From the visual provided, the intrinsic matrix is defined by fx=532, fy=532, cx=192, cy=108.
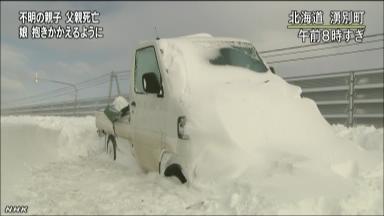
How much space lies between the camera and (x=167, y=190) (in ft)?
22.7

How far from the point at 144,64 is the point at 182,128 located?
2.39m

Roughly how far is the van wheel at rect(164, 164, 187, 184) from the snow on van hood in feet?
1.22

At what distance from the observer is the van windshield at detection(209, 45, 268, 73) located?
8438 millimetres

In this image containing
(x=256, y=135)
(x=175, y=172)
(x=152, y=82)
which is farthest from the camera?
(x=152, y=82)

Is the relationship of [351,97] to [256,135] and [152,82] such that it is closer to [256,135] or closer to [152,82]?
[152,82]

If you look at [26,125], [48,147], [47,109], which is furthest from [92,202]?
[47,109]

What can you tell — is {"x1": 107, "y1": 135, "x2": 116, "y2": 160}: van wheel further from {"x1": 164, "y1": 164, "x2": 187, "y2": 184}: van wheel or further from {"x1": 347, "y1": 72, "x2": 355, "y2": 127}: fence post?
{"x1": 347, "y1": 72, "x2": 355, "y2": 127}: fence post

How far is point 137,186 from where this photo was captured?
7711 mm

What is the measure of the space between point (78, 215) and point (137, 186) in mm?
1407

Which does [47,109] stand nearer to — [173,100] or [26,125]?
[26,125]

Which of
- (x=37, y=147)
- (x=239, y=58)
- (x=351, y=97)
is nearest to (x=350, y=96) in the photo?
(x=351, y=97)

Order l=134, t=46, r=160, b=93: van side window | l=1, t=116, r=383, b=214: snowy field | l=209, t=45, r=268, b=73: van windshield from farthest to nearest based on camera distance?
l=134, t=46, r=160, b=93: van side window
l=209, t=45, r=268, b=73: van windshield
l=1, t=116, r=383, b=214: snowy field

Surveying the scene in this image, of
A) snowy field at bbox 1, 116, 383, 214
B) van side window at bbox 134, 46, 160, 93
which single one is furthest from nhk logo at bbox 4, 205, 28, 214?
van side window at bbox 134, 46, 160, 93

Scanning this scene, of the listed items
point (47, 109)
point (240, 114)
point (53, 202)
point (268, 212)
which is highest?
point (240, 114)
